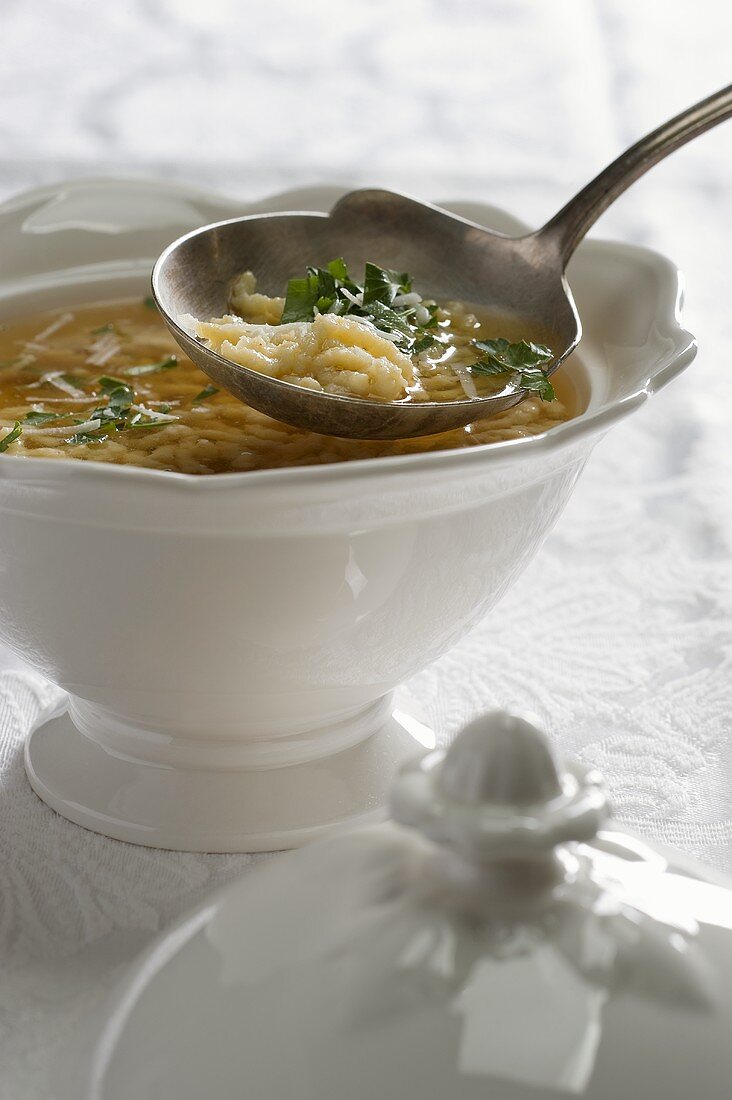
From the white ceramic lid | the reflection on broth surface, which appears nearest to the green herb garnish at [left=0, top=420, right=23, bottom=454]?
the reflection on broth surface

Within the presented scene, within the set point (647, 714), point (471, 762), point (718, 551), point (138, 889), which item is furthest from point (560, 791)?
point (718, 551)

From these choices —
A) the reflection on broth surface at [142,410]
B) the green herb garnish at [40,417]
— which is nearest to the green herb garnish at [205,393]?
the reflection on broth surface at [142,410]

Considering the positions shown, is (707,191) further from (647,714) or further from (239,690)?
(239,690)

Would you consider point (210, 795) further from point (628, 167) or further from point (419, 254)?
point (628, 167)

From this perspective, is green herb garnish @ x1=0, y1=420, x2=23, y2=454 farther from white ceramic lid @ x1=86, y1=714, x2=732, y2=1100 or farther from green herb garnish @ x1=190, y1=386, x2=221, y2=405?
white ceramic lid @ x1=86, y1=714, x2=732, y2=1100

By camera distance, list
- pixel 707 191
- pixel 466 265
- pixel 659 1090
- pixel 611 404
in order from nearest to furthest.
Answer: pixel 659 1090
pixel 611 404
pixel 466 265
pixel 707 191

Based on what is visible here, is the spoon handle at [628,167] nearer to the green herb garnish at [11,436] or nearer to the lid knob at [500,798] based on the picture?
the green herb garnish at [11,436]
